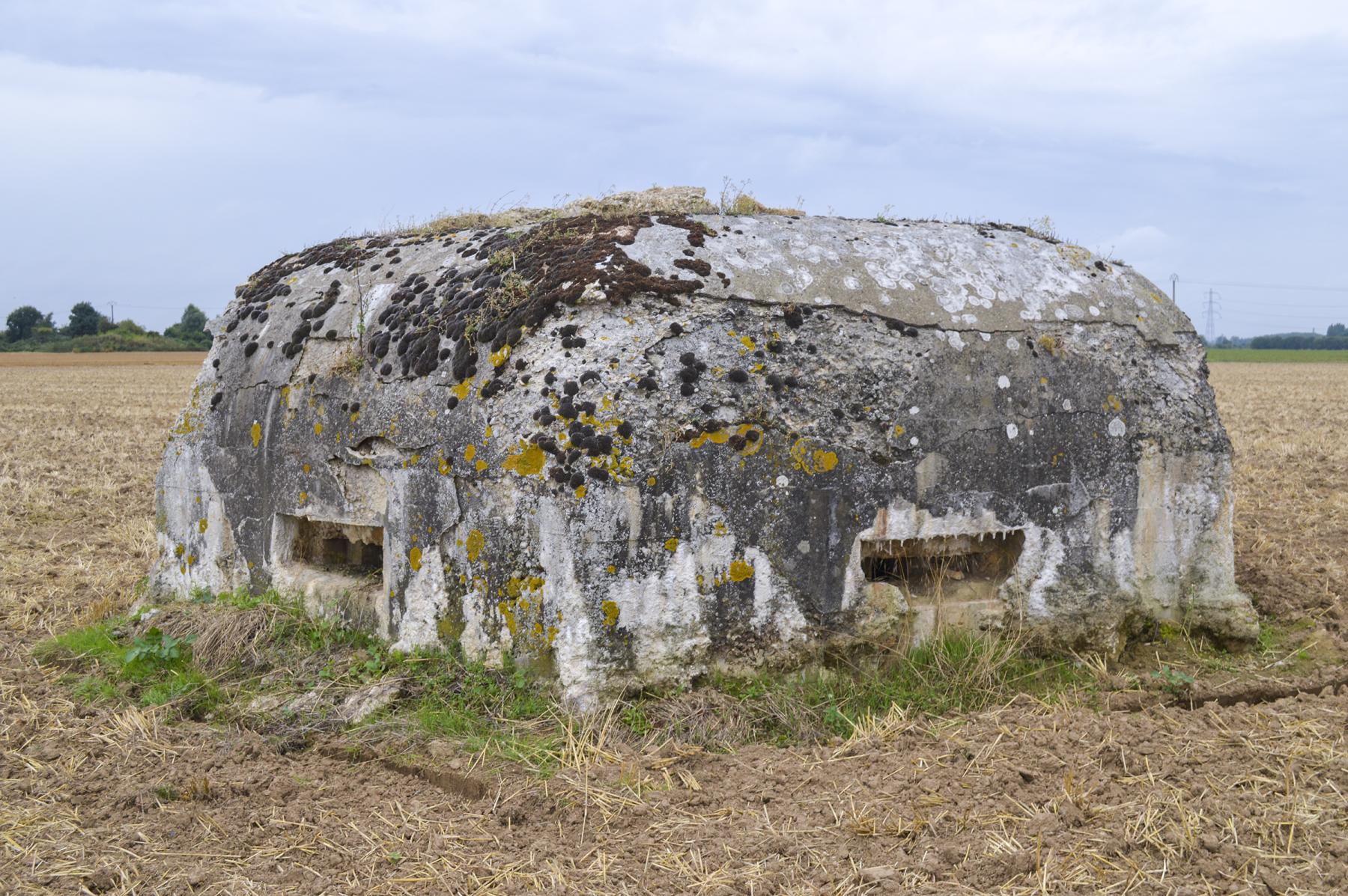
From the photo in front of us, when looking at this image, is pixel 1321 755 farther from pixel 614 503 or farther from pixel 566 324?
pixel 566 324

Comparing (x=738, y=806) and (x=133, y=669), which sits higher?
(x=133, y=669)

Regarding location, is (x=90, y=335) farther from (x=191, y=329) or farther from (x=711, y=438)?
(x=711, y=438)

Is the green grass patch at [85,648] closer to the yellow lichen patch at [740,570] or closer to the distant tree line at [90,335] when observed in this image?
the yellow lichen patch at [740,570]

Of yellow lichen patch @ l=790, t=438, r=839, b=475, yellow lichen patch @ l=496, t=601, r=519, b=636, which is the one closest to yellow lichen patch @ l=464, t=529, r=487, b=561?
yellow lichen patch @ l=496, t=601, r=519, b=636

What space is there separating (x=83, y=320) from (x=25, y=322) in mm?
2847

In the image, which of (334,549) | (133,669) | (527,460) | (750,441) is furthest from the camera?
(334,549)

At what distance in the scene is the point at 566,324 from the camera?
191 inches

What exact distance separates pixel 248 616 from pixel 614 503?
7.47ft

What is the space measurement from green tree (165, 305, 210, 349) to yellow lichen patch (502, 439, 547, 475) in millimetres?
53557

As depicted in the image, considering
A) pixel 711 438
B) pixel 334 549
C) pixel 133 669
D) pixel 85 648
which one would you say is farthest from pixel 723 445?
pixel 85 648

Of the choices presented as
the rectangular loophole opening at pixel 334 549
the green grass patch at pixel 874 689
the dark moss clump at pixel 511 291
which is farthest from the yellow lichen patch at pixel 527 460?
the rectangular loophole opening at pixel 334 549

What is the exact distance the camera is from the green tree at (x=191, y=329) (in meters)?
55.2

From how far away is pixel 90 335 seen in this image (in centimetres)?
5419

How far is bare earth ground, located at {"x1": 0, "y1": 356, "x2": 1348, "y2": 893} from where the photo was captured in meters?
3.53
